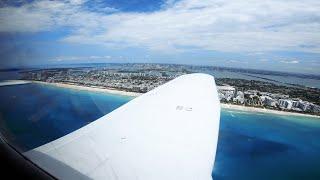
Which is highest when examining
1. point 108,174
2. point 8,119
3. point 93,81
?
point 93,81

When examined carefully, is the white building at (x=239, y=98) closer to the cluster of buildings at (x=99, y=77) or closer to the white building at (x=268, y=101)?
the white building at (x=268, y=101)

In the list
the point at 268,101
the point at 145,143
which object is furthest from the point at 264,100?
the point at 145,143

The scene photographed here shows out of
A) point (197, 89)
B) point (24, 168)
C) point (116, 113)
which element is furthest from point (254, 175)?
point (24, 168)

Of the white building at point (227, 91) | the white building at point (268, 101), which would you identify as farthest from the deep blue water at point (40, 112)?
the white building at point (268, 101)

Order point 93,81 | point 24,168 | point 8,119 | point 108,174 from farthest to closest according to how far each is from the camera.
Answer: point 93,81
point 8,119
point 108,174
point 24,168

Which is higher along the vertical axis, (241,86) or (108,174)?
(241,86)

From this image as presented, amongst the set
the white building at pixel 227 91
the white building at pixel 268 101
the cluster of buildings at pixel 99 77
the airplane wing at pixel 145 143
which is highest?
the cluster of buildings at pixel 99 77

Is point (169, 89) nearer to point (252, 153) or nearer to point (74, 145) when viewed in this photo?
point (74, 145)

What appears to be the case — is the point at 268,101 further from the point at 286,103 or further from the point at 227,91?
the point at 227,91
